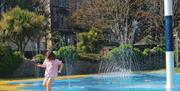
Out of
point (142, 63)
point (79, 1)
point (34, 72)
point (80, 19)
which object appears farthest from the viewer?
point (79, 1)

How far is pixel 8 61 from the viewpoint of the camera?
29.8 m

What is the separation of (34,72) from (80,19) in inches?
702

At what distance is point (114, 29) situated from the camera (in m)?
46.5

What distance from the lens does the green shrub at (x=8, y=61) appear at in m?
29.7

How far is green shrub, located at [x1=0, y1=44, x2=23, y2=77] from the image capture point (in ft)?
97.3

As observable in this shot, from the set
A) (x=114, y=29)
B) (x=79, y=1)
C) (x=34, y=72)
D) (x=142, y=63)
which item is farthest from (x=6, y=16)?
(x=79, y=1)

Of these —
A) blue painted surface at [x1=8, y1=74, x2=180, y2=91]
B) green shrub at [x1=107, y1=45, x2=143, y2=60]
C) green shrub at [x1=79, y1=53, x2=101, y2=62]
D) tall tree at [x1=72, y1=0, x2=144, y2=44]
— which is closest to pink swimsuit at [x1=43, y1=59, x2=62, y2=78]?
blue painted surface at [x1=8, y1=74, x2=180, y2=91]

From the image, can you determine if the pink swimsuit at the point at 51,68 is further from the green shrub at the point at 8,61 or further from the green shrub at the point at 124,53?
the green shrub at the point at 124,53

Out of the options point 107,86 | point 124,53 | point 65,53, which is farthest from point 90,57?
point 107,86

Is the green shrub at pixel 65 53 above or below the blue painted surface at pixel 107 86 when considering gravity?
above

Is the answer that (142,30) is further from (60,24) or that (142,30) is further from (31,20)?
(31,20)

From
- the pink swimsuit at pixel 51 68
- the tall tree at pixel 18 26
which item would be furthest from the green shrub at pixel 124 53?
the pink swimsuit at pixel 51 68

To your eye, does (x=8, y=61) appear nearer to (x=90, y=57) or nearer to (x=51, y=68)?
(x=90, y=57)

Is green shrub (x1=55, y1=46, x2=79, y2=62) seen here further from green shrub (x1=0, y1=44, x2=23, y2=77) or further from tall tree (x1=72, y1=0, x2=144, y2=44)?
tall tree (x1=72, y1=0, x2=144, y2=44)
